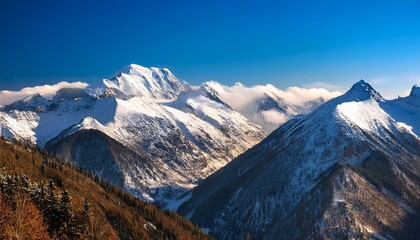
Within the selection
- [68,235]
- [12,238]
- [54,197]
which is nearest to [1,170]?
[54,197]

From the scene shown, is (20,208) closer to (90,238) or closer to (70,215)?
(90,238)

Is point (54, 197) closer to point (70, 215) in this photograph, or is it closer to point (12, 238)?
point (70, 215)

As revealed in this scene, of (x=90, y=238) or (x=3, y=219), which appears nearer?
(x=3, y=219)

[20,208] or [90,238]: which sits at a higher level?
[20,208]

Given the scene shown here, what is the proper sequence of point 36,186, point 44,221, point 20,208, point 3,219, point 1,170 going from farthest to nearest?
point 1,170 < point 36,186 < point 44,221 < point 3,219 < point 20,208

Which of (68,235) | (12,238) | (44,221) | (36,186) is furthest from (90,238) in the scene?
(12,238)

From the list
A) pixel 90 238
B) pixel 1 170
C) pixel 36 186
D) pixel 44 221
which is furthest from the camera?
pixel 1 170

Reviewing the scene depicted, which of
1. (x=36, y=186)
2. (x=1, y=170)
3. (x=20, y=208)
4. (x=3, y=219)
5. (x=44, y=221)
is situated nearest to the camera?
(x=20, y=208)

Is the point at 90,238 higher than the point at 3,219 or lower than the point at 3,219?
lower

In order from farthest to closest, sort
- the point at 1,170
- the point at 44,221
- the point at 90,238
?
the point at 1,170 < the point at 44,221 < the point at 90,238
